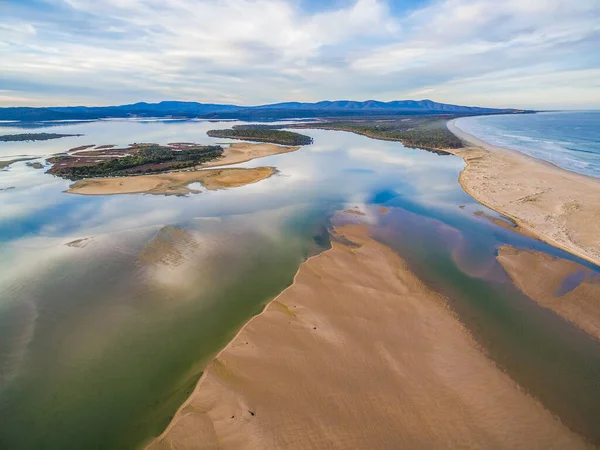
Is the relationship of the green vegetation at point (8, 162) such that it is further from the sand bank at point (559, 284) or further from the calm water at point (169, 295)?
the sand bank at point (559, 284)

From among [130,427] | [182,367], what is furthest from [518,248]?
[130,427]

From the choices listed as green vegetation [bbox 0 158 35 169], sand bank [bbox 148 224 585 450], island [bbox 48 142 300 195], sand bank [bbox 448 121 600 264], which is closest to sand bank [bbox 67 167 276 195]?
island [bbox 48 142 300 195]

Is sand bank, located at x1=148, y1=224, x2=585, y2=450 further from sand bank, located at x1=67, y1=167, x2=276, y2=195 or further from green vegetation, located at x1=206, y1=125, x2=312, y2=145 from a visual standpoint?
green vegetation, located at x1=206, y1=125, x2=312, y2=145

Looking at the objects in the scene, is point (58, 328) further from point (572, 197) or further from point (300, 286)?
point (572, 197)

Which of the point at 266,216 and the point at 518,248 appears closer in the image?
the point at 518,248

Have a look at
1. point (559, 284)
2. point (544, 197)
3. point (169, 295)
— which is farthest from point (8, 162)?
point (544, 197)

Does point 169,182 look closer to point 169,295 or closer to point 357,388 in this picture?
point 169,295
